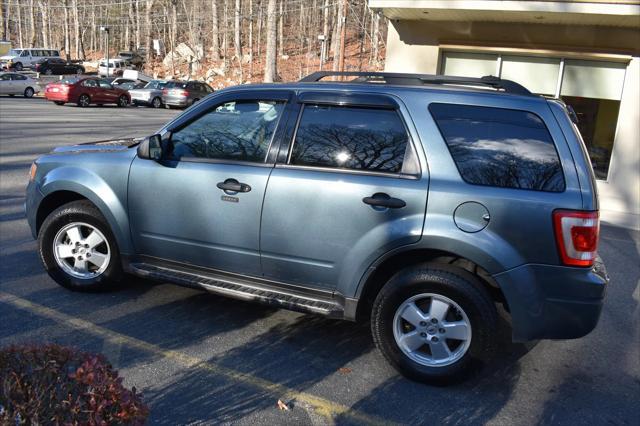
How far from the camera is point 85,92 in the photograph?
1154 inches

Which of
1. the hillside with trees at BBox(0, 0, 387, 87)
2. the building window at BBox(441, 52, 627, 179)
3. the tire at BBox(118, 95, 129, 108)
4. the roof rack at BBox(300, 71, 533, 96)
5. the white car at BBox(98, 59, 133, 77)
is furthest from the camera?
the white car at BBox(98, 59, 133, 77)

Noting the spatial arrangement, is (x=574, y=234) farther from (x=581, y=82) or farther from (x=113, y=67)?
(x=113, y=67)

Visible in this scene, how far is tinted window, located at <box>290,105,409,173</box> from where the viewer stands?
12.7 feet

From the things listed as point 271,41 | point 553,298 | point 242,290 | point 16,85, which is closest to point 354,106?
point 242,290

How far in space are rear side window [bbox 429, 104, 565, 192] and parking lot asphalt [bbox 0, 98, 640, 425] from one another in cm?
137

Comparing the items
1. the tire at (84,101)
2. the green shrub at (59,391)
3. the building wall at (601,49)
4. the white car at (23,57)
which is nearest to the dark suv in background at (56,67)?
the white car at (23,57)

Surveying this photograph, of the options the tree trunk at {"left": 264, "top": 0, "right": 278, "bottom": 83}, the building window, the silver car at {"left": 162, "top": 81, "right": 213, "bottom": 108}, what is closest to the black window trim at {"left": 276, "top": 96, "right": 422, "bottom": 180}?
the building window

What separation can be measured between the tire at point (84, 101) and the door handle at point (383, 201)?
94.5 ft

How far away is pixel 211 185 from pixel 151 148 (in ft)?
2.01

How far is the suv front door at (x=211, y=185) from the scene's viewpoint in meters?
4.16

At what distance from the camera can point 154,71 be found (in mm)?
62594

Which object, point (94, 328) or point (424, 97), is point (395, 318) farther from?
point (94, 328)

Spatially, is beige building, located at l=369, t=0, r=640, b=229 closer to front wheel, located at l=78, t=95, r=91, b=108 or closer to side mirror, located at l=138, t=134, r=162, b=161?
side mirror, located at l=138, t=134, r=162, b=161

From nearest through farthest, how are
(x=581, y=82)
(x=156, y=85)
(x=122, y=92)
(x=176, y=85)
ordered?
(x=581, y=82) → (x=122, y=92) → (x=176, y=85) → (x=156, y=85)
